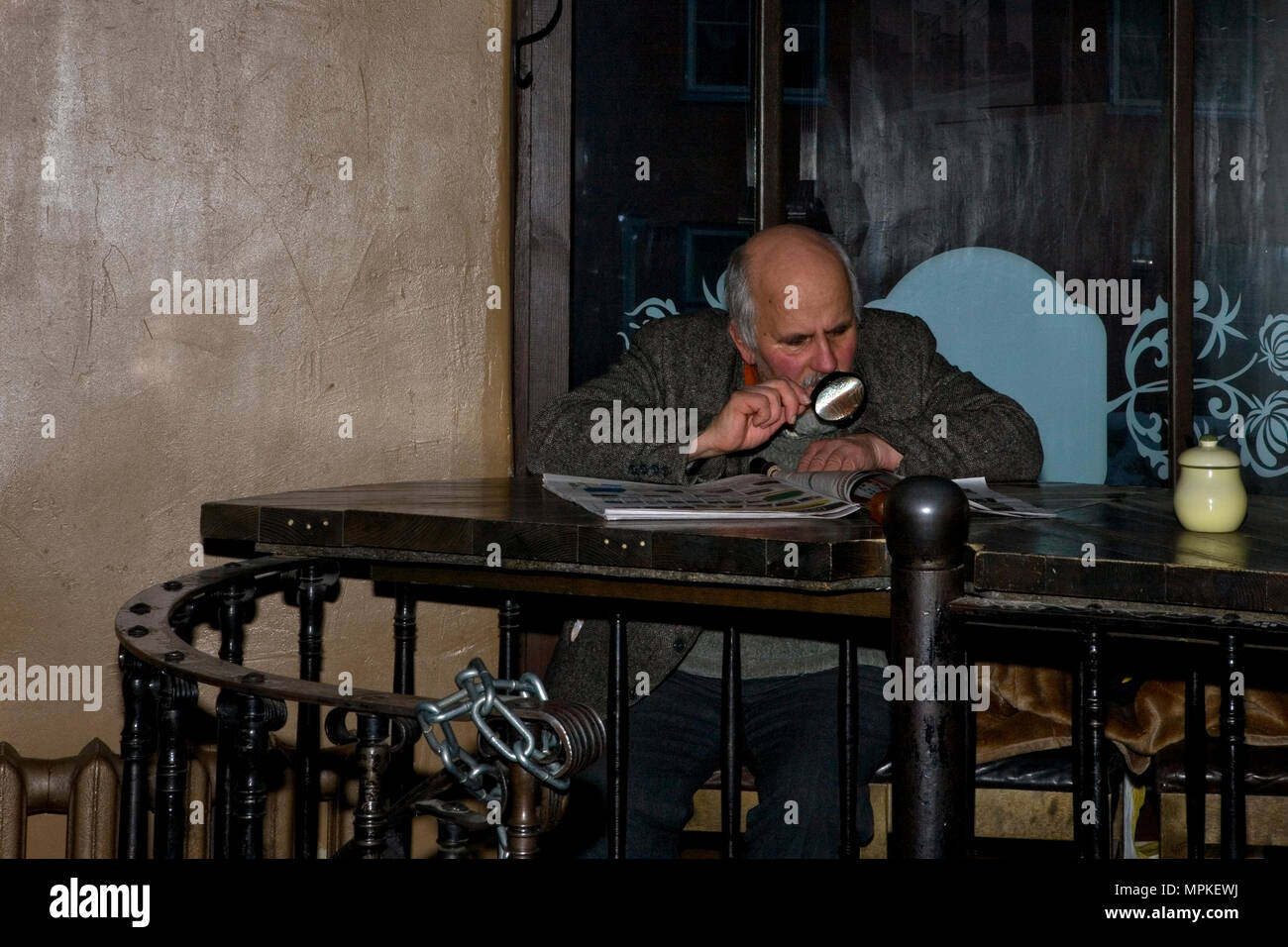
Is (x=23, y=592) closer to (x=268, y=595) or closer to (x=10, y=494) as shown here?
(x=10, y=494)

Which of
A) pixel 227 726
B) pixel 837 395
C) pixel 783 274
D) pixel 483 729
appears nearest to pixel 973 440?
pixel 837 395

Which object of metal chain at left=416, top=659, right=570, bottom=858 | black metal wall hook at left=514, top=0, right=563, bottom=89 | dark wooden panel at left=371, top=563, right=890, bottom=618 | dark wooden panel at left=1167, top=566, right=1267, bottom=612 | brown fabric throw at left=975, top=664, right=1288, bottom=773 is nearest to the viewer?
metal chain at left=416, top=659, right=570, bottom=858

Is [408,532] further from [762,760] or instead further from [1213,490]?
[1213,490]

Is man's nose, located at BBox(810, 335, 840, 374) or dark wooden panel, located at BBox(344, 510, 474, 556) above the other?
man's nose, located at BBox(810, 335, 840, 374)

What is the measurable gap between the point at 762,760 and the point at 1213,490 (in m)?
0.90

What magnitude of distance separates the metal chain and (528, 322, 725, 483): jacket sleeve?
4.89 ft

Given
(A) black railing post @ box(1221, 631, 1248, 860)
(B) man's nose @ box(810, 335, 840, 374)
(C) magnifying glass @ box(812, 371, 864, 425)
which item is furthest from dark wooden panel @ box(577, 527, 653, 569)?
(B) man's nose @ box(810, 335, 840, 374)

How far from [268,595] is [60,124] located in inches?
43.8

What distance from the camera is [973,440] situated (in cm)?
251

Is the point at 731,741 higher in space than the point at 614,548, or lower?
lower

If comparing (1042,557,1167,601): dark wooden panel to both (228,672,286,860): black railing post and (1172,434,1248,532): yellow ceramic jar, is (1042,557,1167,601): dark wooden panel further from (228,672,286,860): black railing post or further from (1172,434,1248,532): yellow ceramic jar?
(228,672,286,860): black railing post

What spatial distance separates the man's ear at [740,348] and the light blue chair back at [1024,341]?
0.40 m

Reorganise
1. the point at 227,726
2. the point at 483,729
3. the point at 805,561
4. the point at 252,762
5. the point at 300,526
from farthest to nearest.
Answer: the point at 300,526 < the point at 805,561 < the point at 227,726 < the point at 252,762 < the point at 483,729

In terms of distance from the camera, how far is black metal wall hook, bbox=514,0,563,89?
9.72 feet
